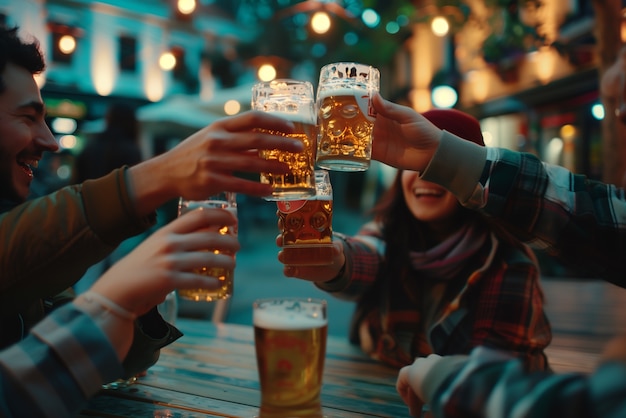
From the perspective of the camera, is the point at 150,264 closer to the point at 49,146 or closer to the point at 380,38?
the point at 49,146

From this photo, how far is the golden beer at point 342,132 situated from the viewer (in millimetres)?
1408

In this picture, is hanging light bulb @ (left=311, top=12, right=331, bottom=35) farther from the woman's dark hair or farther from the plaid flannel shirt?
the plaid flannel shirt

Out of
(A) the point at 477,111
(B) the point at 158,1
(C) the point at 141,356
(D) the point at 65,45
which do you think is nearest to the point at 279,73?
(D) the point at 65,45

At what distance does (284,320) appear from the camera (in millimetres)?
1181

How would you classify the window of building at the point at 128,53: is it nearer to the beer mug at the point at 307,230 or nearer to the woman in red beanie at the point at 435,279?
the woman in red beanie at the point at 435,279

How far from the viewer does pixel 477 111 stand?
39.3 ft

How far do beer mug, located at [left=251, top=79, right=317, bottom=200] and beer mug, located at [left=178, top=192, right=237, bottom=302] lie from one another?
100mm

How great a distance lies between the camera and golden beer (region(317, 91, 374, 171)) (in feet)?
4.62

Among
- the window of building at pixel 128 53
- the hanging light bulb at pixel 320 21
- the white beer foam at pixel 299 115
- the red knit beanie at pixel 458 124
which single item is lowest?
the white beer foam at pixel 299 115

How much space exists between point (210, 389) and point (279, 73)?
7.04 meters

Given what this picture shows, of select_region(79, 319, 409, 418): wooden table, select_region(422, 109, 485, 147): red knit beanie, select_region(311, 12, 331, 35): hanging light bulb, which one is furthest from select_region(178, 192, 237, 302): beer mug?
select_region(311, 12, 331, 35): hanging light bulb

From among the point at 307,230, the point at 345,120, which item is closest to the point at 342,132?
the point at 345,120

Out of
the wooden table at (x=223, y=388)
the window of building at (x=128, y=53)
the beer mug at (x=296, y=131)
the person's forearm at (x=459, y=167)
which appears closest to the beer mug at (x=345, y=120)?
the beer mug at (x=296, y=131)

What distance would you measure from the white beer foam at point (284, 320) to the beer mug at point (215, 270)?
9 centimetres
